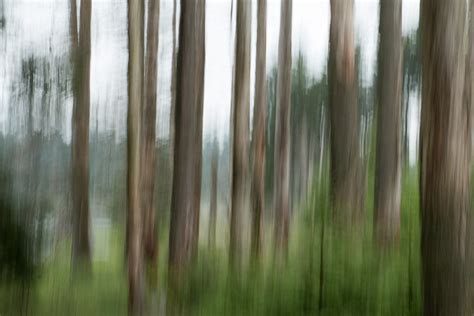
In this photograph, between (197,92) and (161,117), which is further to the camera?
(161,117)

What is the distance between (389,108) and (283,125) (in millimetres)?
3969

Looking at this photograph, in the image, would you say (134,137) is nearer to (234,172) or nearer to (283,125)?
(234,172)

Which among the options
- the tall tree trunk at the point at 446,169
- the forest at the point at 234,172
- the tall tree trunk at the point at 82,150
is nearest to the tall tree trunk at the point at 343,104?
the forest at the point at 234,172

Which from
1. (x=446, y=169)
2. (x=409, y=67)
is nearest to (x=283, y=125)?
(x=409, y=67)

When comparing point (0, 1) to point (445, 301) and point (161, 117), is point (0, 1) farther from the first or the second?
point (445, 301)

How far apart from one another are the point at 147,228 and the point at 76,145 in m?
1.73

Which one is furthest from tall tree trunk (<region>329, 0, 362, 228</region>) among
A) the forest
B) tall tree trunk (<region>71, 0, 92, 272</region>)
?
tall tree trunk (<region>71, 0, 92, 272</region>)

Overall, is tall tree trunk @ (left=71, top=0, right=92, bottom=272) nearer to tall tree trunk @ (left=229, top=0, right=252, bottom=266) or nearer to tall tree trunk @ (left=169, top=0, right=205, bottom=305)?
tall tree trunk @ (left=169, top=0, right=205, bottom=305)

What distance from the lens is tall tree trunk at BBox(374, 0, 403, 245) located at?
7.54 meters

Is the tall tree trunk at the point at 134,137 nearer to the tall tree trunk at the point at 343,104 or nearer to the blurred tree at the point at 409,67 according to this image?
the tall tree trunk at the point at 343,104

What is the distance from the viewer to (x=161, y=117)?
27.3ft

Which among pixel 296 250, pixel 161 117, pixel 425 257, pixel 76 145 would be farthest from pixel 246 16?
pixel 425 257

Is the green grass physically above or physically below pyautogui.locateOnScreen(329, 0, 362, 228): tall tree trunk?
below

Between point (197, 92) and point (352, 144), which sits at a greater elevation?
point (197, 92)
